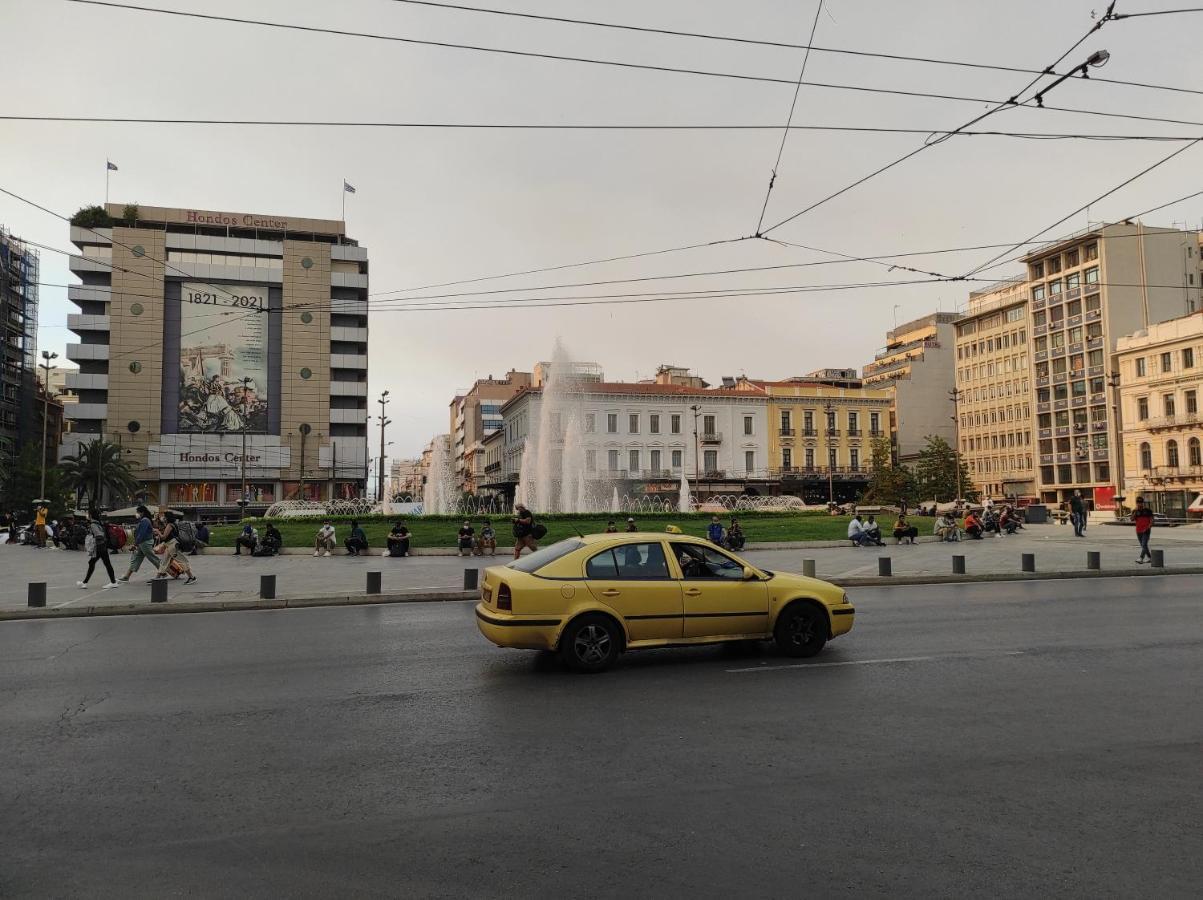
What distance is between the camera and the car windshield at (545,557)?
8734 mm

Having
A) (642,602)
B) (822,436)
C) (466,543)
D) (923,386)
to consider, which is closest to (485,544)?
(466,543)

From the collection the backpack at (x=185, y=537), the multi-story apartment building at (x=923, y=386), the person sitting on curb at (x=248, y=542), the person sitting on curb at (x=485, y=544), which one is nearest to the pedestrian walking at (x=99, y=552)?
the backpack at (x=185, y=537)

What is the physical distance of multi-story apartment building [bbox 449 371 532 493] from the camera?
404 feet

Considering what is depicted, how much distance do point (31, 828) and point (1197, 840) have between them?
20.4 ft

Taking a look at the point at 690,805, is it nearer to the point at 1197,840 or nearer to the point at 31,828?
the point at 1197,840

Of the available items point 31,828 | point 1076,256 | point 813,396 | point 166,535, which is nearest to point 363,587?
point 166,535

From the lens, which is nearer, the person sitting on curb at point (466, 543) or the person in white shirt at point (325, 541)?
the person sitting on curb at point (466, 543)

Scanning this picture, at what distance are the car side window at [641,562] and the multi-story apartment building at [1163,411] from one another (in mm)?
61988

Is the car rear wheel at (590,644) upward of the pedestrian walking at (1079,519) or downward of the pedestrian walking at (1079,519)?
downward

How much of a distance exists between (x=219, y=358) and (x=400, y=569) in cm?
7369

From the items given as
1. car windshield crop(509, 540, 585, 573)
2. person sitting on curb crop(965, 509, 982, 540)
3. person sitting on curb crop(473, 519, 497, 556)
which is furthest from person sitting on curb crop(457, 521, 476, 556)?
person sitting on curb crop(965, 509, 982, 540)

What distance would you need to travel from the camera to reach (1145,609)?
1282 cm

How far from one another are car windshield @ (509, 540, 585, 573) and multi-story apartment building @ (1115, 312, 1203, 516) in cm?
6248

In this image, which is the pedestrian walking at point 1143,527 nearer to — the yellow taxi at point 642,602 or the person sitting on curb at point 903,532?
the person sitting on curb at point 903,532
